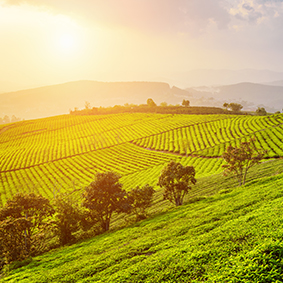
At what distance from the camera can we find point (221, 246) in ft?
42.9

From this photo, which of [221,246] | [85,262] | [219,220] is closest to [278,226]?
[221,246]

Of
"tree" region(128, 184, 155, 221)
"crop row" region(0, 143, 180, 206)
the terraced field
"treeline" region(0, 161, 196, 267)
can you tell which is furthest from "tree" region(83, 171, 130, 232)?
"crop row" region(0, 143, 180, 206)

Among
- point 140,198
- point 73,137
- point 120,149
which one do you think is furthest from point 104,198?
point 73,137

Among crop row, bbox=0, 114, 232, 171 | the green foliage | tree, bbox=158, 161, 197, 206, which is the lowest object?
the green foliage

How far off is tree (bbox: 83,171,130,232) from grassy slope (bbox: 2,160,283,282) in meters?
8.17

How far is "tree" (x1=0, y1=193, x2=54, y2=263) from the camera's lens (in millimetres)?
26109

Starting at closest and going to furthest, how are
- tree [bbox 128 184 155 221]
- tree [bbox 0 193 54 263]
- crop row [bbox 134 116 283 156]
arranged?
tree [bbox 0 193 54 263]
tree [bbox 128 184 155 221]
crop row [bbox 134 116 283 156]

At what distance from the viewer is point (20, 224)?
27359mm

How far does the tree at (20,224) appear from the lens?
26.1m

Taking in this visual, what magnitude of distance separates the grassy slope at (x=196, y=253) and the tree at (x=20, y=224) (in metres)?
4.35

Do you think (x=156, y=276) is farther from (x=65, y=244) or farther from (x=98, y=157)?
(x=98, y=157)

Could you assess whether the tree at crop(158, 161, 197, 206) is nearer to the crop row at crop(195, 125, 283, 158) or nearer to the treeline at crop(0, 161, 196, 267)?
the treeline at crop(0, 161, 196, 267)

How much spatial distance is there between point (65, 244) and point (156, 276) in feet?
78.1

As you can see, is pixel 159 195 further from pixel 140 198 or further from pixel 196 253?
pixel 196 253
